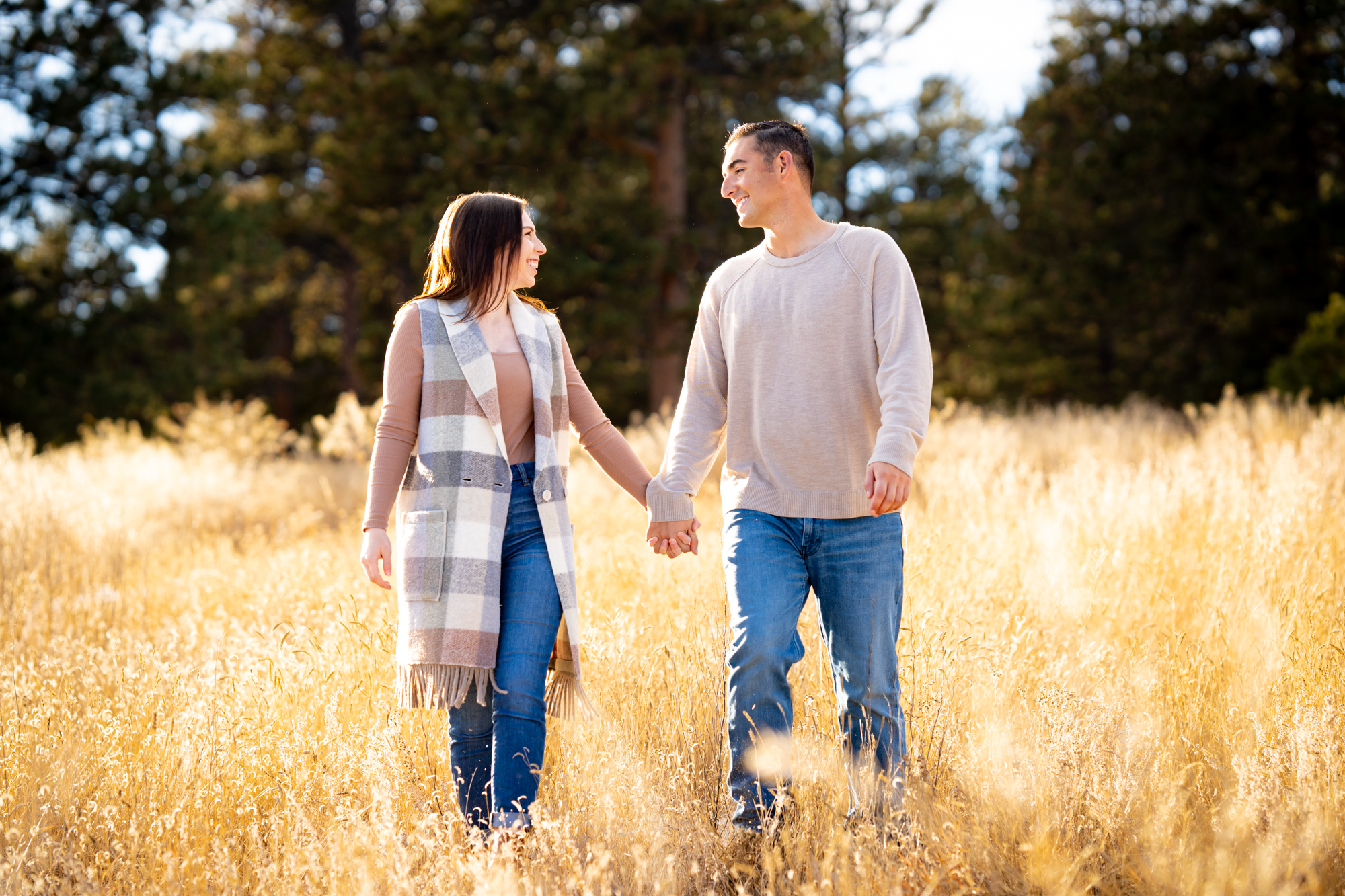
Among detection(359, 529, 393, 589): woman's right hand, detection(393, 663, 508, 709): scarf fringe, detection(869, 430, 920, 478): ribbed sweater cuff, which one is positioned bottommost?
detection(393, 663, 508, 709): scarf fringe

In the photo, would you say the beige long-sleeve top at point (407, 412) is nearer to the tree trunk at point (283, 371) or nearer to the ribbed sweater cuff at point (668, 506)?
the ribbed sweater cuff at point (668, 506)

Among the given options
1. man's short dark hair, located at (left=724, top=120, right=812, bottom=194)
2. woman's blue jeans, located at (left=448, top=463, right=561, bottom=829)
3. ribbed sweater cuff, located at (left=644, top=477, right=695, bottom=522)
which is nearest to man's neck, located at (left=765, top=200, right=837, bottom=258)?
man's short dark hair, located at (left=724, top=120, right=812, bottom=194)

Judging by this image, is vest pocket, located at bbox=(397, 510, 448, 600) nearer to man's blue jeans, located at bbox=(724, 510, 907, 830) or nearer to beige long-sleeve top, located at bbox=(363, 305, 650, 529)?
beige long-sleeve top, located at bbox=(363, 305, 650, 529)

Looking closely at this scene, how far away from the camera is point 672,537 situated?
2781 mm

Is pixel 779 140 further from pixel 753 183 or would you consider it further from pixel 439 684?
pixel 439 684

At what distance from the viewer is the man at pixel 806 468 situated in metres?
2.53

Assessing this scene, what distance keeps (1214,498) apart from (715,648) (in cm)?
385

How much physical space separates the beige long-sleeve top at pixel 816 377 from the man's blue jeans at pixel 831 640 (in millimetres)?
89

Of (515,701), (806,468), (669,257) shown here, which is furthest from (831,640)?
(669,257)

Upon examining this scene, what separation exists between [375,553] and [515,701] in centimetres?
54

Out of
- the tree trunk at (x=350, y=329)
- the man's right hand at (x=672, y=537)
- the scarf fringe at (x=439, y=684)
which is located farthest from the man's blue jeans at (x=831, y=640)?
the tree trunk at (x=350, y=329)

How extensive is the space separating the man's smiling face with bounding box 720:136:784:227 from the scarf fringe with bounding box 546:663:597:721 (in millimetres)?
1393

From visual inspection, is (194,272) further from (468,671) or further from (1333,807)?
(1333,807)

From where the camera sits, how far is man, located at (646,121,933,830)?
253cm
